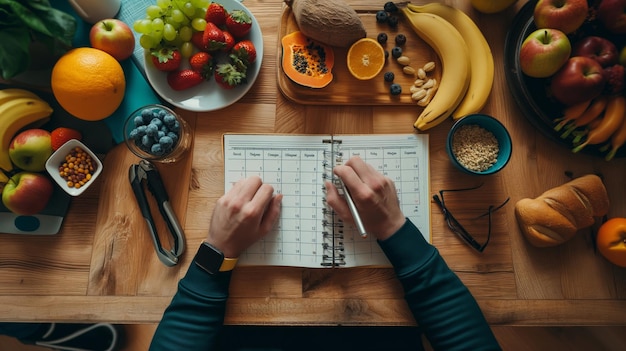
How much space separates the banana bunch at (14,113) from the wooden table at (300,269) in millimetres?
161

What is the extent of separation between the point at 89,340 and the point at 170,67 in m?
0.96

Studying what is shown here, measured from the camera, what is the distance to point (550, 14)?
2.51 feet

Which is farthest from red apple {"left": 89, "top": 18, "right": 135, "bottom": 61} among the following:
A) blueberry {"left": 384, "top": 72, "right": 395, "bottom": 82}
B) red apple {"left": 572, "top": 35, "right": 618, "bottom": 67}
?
red apple {"left": 572, "top": 35, "right": 618, "bottom": 67}

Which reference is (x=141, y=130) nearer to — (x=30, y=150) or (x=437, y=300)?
(x=30, y=150)

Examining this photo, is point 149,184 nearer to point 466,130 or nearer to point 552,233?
point 466,130

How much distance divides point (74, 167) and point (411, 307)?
74 centimetres

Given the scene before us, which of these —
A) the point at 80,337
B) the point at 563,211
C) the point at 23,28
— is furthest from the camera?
the point at 80,337

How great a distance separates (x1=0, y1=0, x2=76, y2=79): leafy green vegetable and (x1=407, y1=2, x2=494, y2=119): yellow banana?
715mm

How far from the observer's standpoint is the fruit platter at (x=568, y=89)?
0.76m

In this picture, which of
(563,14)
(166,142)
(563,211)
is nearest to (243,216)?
(166,142)

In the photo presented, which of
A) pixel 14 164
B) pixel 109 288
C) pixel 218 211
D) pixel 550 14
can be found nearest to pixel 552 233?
pixel 550 14

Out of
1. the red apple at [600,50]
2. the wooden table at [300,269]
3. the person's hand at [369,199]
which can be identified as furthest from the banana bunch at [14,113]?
the red apple at [600,50]

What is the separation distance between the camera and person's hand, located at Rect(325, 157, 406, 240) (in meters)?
0.77

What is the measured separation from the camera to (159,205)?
0.80 metres
